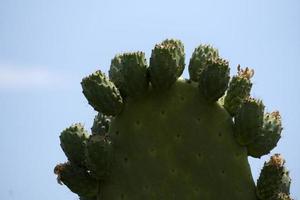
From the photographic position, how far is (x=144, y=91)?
168 inches

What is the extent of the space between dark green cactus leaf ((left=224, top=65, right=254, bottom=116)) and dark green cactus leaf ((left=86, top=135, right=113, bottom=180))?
101 centimetres

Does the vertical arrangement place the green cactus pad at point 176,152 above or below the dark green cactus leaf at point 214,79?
below

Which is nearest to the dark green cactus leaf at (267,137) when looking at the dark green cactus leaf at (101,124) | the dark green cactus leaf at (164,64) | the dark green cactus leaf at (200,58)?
the dark green cactus leaf at (200,58)

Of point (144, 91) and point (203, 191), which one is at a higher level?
point (144, 91)

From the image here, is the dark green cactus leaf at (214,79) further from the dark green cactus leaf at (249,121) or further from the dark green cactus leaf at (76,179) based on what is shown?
the dark green cactus leaf at (76,179)

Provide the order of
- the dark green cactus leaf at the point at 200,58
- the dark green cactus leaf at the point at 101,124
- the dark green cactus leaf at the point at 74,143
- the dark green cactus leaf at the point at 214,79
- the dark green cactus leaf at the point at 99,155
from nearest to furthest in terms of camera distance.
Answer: the dark green cactus leaf at the point at 99,155 → the dark green cactus leaf at the point at 214,79 → the dark green cactus leaf at the point at 74,143 → the dark green cactus leaf at the point at 200,58 → the dark green cactus leaf at the point at 101,124

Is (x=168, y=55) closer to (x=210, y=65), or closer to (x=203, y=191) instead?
(x=210, y=65)

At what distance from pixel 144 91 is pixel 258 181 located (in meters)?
1.10

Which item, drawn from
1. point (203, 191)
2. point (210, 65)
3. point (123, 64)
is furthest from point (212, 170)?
point (123, 64)

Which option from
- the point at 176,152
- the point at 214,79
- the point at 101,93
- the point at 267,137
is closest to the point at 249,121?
the point at 267,137

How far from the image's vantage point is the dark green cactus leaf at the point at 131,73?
4.14m

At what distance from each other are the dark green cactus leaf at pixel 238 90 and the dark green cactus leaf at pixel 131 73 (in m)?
0.66

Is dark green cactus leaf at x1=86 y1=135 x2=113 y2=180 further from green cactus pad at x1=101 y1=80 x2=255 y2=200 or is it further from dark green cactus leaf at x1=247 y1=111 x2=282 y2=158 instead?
dark green cactus leaf at x1=247 y1=111 x2=282 y2=158

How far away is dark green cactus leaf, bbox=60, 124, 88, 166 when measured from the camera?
4199mm
